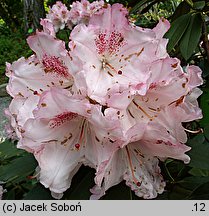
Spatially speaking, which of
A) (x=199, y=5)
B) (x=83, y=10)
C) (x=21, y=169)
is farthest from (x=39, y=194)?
(x=83, y=10)

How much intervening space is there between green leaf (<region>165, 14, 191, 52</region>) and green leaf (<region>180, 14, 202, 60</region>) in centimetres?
1

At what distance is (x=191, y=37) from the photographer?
1067mm

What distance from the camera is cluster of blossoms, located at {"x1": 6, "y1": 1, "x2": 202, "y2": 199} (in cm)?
62

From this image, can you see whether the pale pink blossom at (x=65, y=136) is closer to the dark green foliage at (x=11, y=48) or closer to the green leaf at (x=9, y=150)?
the green leaf at (x=9, y=150)

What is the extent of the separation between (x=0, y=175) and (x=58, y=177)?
0.25 metres

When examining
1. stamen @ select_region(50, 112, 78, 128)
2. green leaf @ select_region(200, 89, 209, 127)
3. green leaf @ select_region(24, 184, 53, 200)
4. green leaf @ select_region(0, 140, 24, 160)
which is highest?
stamen @ select_region(50, 112, 78, 128)

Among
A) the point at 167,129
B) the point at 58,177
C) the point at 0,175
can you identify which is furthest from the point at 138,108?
the point at 0,175

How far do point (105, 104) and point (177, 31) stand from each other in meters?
0.55

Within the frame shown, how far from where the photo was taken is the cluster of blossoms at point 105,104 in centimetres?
62

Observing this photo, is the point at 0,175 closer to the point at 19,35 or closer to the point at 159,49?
the point at 159,49

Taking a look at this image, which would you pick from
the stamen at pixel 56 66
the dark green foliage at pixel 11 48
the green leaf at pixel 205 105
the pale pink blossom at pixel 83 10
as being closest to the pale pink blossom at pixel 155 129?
the stamen at pixel 56 66

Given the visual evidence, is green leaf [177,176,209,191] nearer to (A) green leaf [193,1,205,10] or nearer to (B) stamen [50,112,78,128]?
(B) stamen [50,112,78,128]

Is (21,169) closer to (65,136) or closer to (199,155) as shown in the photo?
(65,136)

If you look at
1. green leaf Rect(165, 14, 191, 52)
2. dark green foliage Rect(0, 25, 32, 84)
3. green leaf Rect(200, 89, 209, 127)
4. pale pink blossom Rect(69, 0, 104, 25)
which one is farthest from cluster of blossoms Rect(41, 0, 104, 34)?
dark green foliage Rect(0, 25, 32, 84)
